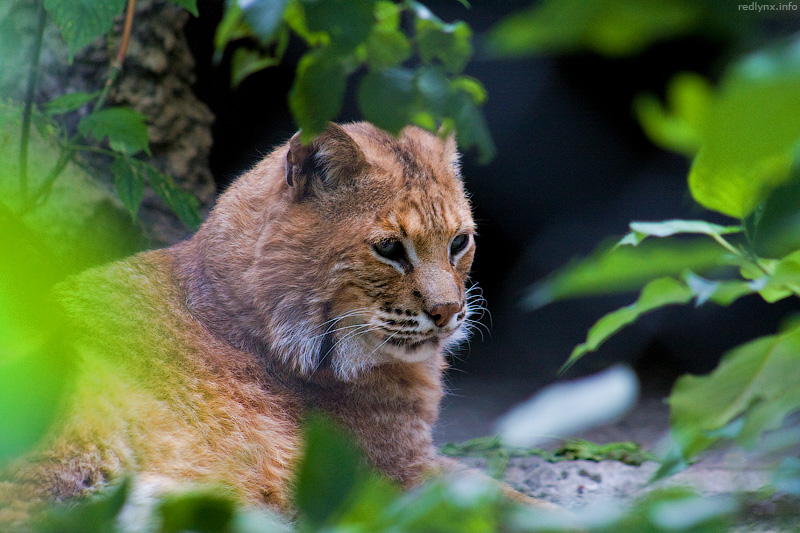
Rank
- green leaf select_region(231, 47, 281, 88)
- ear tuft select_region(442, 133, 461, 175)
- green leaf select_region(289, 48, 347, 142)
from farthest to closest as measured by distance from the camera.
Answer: ear tuft select_region(442, 133, 461, 175) → green leaf select_region(231, 47, 281, 88) → green leaf select_region(289, 48, 347, 142)

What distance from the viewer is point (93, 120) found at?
222cm

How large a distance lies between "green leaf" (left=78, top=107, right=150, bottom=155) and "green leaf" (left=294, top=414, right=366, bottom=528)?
6.49 feet

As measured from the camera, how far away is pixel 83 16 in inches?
72.1

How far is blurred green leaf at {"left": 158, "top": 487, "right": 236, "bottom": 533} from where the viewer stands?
0.47m

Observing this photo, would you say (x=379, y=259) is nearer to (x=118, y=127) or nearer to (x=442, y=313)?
(x=442, y=313)

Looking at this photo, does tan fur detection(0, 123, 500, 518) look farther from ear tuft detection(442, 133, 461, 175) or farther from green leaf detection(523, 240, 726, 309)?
green leaf detection(523, 240, 726, 309)

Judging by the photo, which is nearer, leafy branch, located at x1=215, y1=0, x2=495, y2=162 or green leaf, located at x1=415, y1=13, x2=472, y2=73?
leafy branch, located at x1=215, y1=0, x2=495, y2=162

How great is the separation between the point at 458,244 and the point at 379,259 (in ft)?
1.21

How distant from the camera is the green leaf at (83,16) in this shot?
1820 mm

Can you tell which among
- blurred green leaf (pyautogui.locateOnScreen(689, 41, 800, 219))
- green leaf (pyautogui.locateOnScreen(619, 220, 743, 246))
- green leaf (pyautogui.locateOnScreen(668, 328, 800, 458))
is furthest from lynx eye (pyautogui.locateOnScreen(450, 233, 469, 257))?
blurred green leaf (pyautogui.locateOnScreen(689, 41, 800, 219))

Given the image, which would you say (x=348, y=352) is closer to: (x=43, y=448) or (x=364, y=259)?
(x=364, y=259)

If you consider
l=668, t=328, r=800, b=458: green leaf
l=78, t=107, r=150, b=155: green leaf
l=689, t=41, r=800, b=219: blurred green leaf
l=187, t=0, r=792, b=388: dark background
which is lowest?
l=689, t=41, r=800, b=219: blurred green leaf

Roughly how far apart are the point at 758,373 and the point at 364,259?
4.82 feet

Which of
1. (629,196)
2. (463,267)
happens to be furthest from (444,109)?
(629,196)
